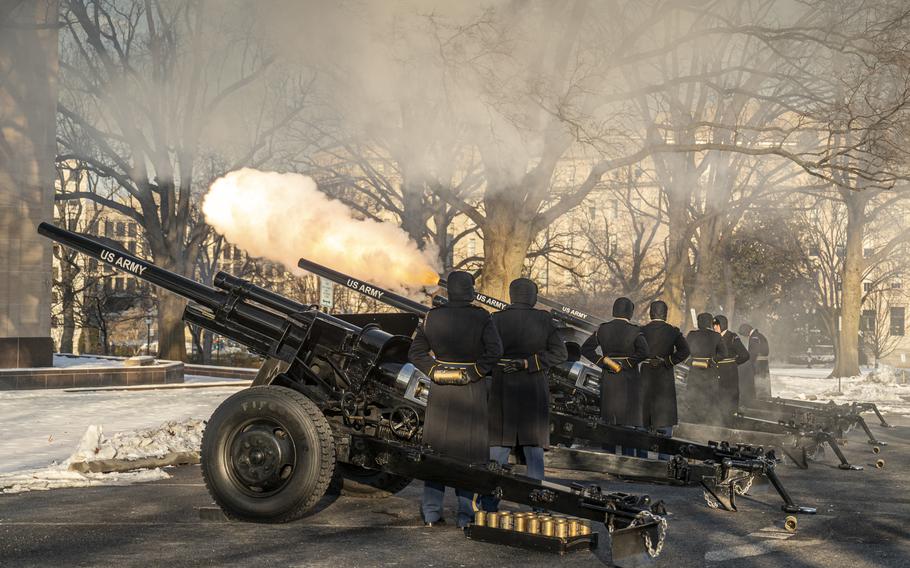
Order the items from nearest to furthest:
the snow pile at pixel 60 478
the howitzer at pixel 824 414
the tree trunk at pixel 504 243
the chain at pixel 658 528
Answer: the chain at pixel 658 528 < the snow pile at pixel 60 478 < the howitzer at pixel 824 414 < the tree trunk at pixel 504 243

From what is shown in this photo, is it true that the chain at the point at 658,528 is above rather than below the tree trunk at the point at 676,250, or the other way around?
below

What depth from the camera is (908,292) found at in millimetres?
61906

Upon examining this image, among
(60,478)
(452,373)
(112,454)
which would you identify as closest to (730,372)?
(452,373)

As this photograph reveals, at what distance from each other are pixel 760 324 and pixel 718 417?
1475 inches

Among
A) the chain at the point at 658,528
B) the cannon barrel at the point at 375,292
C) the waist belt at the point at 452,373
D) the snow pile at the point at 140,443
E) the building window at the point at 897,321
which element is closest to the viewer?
the chain at the point at 658,528

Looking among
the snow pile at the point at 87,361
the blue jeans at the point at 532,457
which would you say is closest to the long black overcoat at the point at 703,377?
the blue jeans at the point at 532,457

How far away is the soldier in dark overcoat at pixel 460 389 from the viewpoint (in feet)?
24.5

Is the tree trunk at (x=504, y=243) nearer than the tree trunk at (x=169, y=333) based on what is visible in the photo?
Yes

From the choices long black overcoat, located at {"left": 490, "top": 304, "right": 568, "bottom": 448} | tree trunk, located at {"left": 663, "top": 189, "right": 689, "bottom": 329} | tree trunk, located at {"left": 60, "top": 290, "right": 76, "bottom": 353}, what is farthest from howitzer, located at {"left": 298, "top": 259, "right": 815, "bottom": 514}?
tree trunk, located at {"left": 60, "top": 290, "right": 76, "bottom": 353}

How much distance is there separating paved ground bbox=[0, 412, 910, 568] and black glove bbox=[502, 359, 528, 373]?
51.9 inches

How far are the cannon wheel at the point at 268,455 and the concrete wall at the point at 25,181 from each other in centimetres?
1469

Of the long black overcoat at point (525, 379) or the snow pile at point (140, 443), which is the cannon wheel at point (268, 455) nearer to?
the long black overcoat at point (525, 379)

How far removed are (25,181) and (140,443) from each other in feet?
40.6

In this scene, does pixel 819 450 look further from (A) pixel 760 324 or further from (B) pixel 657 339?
(A) pixel 760 324
